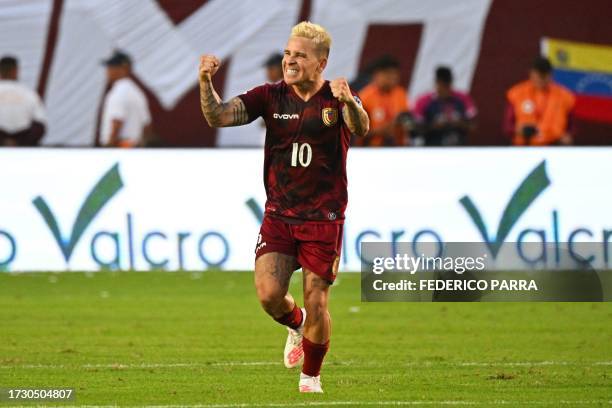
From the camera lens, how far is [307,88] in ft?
32.1

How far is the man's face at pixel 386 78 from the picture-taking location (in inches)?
804

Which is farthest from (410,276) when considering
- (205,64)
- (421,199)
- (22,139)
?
(205,64)

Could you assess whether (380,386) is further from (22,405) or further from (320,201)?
(22,405)

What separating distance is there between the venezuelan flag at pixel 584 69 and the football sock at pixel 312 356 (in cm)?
1573

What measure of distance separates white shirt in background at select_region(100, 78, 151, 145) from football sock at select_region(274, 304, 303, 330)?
10.2 m

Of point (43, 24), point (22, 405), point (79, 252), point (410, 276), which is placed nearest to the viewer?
point (22, 405)

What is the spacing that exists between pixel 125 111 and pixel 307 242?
1123cm

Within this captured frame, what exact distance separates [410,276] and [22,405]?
8153mm

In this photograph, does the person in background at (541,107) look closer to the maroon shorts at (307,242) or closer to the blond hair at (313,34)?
the maroon shorts at (307,242)

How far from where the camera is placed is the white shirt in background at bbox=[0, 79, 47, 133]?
2047 centimetres

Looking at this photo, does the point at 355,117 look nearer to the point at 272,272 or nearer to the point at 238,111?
the point at 238,111

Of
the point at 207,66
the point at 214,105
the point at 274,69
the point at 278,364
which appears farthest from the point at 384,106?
the point at 207,66

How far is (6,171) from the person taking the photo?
723 inches

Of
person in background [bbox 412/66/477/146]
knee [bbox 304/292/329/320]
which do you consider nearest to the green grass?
knee [bbox 304/292/329/320]
